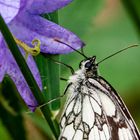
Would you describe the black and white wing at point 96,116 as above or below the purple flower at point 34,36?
below

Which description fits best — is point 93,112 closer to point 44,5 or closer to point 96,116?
point 96,116

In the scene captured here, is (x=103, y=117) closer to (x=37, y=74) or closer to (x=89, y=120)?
(x=89, y=120)

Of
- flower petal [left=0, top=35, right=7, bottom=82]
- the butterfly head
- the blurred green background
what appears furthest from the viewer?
the blurred green background

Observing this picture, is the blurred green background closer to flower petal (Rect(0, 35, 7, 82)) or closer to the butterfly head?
the butterfly head

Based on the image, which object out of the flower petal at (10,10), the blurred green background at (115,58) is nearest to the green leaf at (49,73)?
the flower petal at (10,10)

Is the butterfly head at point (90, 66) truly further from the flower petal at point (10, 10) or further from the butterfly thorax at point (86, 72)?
the flower petal at point (10, 10)

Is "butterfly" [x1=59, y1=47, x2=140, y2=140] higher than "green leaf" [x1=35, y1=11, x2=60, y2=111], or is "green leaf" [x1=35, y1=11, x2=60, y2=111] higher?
"green leaf" [x1=35, y1=11, x2=60, y2=111]

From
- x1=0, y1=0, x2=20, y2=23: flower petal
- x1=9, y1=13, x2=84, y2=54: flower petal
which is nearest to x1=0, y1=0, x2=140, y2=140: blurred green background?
x1=9, y1=13, x2=84, y2=54: flower petal

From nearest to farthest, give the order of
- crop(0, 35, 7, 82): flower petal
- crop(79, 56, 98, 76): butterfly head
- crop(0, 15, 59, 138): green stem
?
1. crop(0, 15, 59, 138): green stem
2. crop(0, 35, 7, 82): flower petal
3. crop(79, 56, 98, 76): butterfly head
